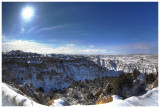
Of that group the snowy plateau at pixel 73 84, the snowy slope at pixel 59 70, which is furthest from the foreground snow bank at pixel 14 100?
the snowy slope at pixel 59 70

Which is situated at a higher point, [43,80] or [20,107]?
[20,107]

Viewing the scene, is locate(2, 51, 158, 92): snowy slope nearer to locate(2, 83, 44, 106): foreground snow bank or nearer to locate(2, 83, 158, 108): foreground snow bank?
locate(2, 83, 44, 106): foreground snow bank

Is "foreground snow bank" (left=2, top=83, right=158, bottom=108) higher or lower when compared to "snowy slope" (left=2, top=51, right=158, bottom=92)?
higher

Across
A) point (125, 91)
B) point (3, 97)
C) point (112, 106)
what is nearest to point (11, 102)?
point (3, 97)

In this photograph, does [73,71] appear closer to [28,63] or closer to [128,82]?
[28,63]

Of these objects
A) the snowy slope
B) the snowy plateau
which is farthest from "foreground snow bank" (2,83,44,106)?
the snowy slope

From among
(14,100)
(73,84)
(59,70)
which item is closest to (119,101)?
(14,100)

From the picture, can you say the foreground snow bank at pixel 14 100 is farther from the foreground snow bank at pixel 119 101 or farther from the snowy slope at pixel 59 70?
the snowy slope at pixel 59 70

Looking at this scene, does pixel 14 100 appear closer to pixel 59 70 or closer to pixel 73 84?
Result: pixel 73 84
